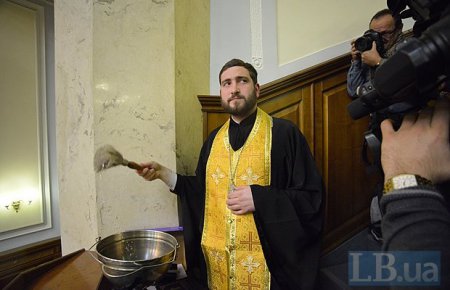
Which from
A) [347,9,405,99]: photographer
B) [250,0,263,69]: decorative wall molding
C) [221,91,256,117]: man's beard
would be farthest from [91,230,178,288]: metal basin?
[250,0,263,69]: decorative wall molding

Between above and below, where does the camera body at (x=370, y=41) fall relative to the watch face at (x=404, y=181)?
above

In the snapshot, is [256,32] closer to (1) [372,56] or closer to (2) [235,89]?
(2) [235,89]

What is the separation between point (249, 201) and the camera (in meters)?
1.40

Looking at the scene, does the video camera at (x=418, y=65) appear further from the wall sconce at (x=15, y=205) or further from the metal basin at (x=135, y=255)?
the wall sconce at (x=15, y=205)

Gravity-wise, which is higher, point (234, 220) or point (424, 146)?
point (424, 146)

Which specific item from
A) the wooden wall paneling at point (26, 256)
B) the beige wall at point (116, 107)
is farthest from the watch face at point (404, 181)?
the wooden wall paneling at point (26, 256)

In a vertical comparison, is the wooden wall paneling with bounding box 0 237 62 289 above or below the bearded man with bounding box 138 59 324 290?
below

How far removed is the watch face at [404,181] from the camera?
48 cm

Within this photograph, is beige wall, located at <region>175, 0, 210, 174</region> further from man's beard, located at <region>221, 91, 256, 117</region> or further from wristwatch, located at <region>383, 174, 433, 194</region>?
wristwatch, located at <region>383, 174, 433, 194</region>

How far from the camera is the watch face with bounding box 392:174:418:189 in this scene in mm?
481

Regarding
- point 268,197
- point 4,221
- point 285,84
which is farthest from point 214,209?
point 4,221

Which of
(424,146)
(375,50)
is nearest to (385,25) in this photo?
(375,50)

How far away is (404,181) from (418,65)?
0.21 m

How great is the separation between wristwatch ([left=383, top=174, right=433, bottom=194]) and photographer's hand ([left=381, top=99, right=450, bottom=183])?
0.01 metres
